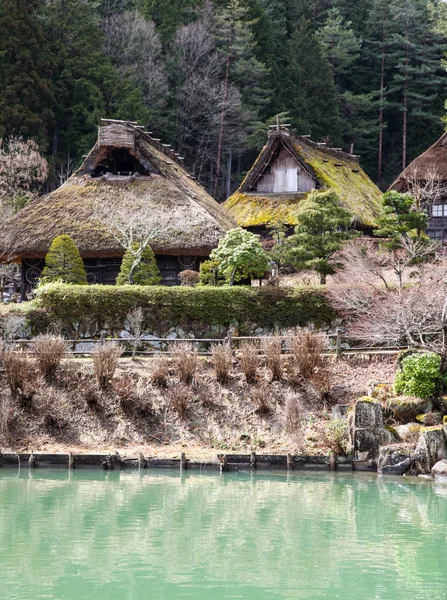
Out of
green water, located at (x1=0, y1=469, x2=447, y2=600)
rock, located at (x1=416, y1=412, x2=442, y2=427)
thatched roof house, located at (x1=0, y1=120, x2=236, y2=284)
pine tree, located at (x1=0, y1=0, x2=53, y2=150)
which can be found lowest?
green water, located at (x1=0, y1=469, x2=447, y2=600)

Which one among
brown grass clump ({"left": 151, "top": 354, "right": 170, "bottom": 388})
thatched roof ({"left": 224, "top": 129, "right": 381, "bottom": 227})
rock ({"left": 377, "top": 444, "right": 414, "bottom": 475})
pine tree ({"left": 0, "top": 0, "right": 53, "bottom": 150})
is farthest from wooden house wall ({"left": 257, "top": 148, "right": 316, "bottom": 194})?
rock ({"left": 377, "top": 444, "right": 414, "bottom": 475})

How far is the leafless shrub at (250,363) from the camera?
24.0 meters

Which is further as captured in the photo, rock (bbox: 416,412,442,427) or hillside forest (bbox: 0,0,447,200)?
hillside forest (bbox: 0,0,447,200)

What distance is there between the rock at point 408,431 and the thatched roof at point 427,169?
63.0 ft

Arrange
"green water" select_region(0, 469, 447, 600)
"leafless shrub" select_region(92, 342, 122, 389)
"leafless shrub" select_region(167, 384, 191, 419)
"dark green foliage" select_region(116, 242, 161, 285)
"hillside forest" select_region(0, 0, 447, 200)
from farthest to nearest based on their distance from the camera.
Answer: "hillside forest" select_region(0, 0, 447, 200)
"dark green foliage" select_region(116, 242, 161, 285)
"leafless shrub" select_region(92, 342, 122, 389)
"leafless shrub" select_region(167, 384, 191, 419)
"green water" select_region(0, 469, 447, 600)

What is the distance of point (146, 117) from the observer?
148ft

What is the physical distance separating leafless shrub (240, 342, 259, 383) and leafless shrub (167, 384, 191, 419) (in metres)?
1.71

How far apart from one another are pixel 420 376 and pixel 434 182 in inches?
775

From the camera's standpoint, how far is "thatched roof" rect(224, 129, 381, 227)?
39.2m

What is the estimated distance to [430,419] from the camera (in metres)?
20.9

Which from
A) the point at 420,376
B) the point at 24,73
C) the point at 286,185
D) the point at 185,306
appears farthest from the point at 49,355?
the point at 24,73

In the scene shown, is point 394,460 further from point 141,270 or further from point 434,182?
point 434,182

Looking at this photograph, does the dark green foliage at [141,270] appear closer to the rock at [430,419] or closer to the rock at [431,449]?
the rock at [430,419]

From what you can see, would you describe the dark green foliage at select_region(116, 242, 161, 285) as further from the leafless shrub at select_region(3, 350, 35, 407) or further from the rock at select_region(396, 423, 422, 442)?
the rock at select_region(396, 423, 422, 442)
